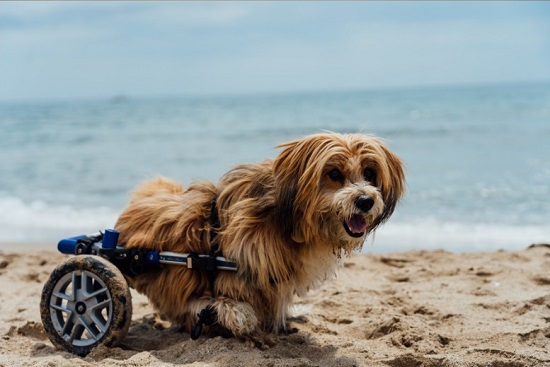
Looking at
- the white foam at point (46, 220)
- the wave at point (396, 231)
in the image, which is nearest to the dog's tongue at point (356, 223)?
the wave at point (396, 231)

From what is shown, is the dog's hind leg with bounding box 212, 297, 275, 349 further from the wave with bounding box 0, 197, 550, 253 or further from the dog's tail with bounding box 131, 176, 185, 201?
the wave with bounding box 0, 197, 550, 253

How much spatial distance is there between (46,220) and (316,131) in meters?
9.77

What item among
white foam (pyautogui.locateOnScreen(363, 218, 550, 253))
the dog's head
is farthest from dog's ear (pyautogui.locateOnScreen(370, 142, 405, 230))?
white foam (pyautogui.locateOnScreen(363, 218, 550, 253))

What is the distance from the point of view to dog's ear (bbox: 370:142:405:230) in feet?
12.8

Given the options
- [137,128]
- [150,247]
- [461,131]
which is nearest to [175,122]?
[137,128]

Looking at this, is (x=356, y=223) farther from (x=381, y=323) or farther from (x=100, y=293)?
(x=100, y=293)

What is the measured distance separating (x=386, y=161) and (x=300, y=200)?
0.56 metres

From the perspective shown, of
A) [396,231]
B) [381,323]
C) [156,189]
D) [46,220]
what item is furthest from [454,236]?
[46,220]

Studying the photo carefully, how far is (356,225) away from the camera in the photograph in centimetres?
382

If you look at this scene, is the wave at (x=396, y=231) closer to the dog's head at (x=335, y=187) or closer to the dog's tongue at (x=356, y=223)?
the dog's head at (x=335, y=187)

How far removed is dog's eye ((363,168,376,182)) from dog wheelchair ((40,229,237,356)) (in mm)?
1003

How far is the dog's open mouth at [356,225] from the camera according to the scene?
12.5 feet

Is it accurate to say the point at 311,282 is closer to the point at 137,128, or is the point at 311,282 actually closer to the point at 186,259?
the point at 186,259

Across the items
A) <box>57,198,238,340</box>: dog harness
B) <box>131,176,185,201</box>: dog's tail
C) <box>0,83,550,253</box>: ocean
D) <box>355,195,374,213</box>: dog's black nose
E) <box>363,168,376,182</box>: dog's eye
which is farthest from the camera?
<box>0,83,550,253</box>: ocean
